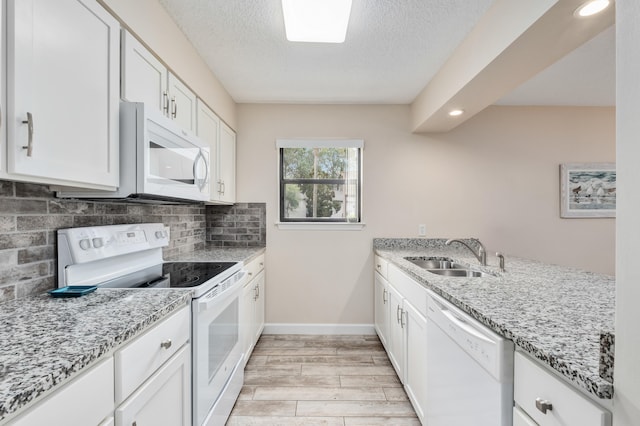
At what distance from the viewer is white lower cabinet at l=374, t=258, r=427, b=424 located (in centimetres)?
170

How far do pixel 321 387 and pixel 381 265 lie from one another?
3.70 ft

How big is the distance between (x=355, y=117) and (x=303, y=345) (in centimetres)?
228

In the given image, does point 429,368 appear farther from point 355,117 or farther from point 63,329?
point 355,117

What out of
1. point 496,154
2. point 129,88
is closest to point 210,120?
point 129,88

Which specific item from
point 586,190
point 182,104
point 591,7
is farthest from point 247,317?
point 586,190

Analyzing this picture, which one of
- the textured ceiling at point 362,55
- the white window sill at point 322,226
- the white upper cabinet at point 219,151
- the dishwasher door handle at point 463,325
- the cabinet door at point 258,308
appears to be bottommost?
the cabinet door at point 258,308

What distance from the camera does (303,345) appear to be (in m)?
2.82

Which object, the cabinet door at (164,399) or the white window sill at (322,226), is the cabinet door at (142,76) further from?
the white window sill at (322,226)

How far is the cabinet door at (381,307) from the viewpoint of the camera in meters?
2.57

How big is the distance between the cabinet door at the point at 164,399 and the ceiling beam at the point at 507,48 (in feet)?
6.49

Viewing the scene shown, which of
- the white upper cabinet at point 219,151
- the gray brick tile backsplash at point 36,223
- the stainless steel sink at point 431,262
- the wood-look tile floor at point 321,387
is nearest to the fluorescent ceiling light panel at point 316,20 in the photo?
the white upper cabinet at point 219,151

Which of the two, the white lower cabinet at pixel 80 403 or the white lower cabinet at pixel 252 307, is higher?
the white lower cabinet at pixel 80 403

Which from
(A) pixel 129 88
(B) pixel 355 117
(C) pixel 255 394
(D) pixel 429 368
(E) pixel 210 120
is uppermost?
(B) pixel 355 117

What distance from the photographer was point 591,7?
1.17m
